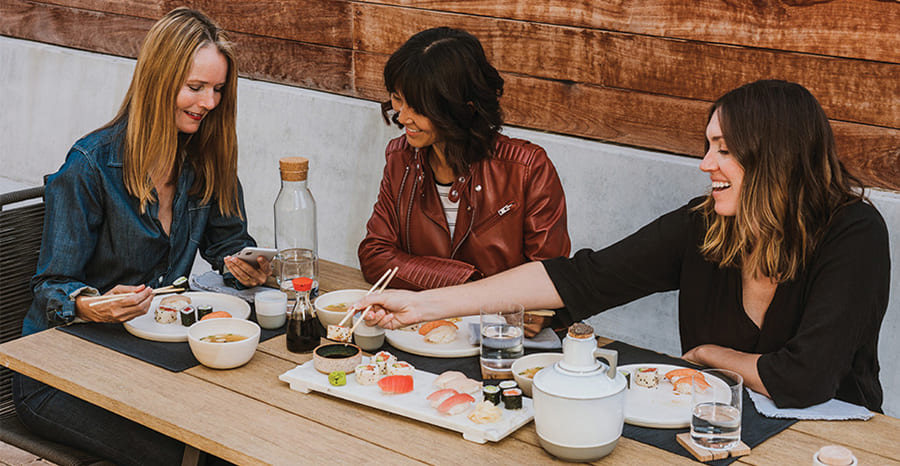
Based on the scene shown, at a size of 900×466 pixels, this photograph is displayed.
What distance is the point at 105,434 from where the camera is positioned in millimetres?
2004

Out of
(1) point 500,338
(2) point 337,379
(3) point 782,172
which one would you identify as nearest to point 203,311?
(2) point 337,379

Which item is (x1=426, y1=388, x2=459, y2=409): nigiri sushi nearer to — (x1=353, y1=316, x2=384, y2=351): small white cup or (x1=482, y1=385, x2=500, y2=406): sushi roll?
(x1=482, y1=385, x2=500, y2=406): sushi roll

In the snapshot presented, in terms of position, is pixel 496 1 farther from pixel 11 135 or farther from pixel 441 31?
pixel 11 135

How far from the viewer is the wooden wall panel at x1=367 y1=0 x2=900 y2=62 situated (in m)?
2.73

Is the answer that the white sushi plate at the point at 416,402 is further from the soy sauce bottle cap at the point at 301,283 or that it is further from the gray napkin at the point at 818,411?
the gray napkin at the point at 818,411

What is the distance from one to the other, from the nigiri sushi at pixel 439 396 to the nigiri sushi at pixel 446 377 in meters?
0.06

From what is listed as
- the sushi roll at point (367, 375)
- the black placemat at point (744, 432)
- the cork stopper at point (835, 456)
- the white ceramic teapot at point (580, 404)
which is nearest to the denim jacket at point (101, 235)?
the sushi roll at point (367, 375)

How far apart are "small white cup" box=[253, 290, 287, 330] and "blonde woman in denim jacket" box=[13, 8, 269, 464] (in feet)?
0.79

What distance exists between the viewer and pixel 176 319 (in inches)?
83.8

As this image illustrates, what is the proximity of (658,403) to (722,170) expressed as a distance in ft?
1.90

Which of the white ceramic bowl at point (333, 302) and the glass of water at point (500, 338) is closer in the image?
the glass of water at point (500, 338)

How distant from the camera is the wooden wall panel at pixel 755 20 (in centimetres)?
273

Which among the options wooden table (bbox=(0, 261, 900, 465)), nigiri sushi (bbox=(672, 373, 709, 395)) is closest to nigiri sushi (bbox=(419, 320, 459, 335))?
wooden table (bbox=(0, 261, 900, 465))

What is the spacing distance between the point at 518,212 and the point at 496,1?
3.75 feet
